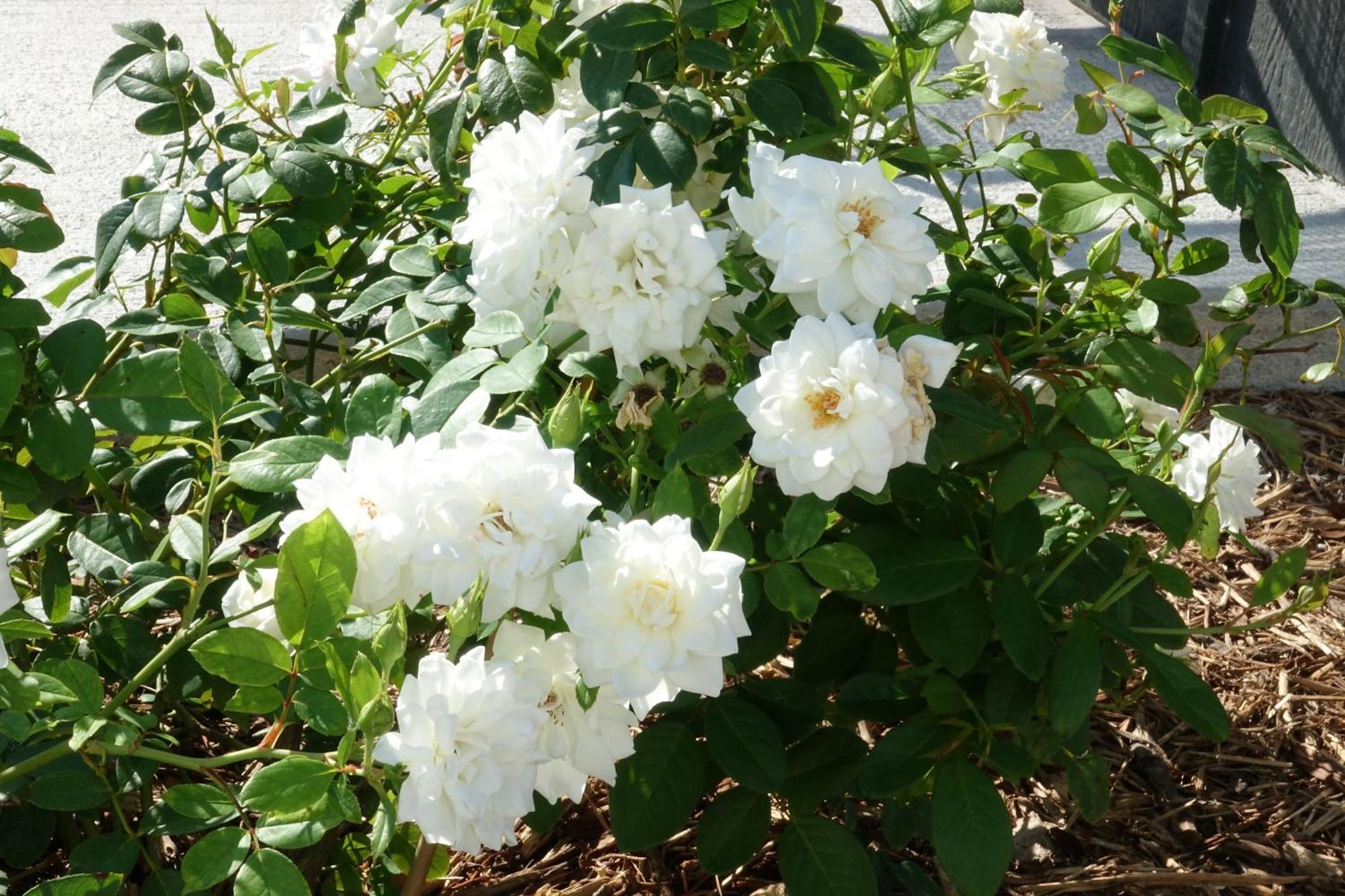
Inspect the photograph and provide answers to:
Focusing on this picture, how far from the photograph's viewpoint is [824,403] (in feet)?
2.64

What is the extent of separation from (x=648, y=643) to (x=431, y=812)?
0.15 meters

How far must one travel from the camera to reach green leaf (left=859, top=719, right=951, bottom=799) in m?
1.09

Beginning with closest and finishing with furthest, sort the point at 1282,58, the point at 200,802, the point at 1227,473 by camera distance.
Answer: the point at 200,802 → the point at 1227,473 → the point at 1282,58

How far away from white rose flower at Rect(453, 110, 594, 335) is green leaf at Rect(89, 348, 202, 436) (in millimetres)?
335

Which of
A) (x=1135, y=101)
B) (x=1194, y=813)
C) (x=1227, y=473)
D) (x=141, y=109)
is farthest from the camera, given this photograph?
(x=141, y=109)

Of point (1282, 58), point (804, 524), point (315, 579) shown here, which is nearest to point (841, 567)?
point (804, 524)

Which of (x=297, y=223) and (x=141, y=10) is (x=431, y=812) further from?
(x=141, y=10)

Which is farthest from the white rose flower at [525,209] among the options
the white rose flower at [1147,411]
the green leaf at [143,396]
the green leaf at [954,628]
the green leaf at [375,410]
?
the white rose flower at [1147,411]

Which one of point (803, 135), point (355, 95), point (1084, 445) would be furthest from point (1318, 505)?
point (355, 95)

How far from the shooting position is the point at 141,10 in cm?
405

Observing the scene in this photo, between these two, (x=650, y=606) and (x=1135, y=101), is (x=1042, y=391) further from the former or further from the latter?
(x=650, y=606)

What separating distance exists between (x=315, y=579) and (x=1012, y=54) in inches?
39.6

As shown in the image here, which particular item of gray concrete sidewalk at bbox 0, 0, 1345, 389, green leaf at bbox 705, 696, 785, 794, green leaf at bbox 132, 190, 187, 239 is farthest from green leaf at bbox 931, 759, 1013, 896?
gray concrete sidewalk at bbox 0, 0, 1345, 389

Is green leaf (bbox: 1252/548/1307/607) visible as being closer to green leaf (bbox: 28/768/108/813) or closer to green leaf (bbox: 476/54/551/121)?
green leaf (bbox: 476/54/551/121)
